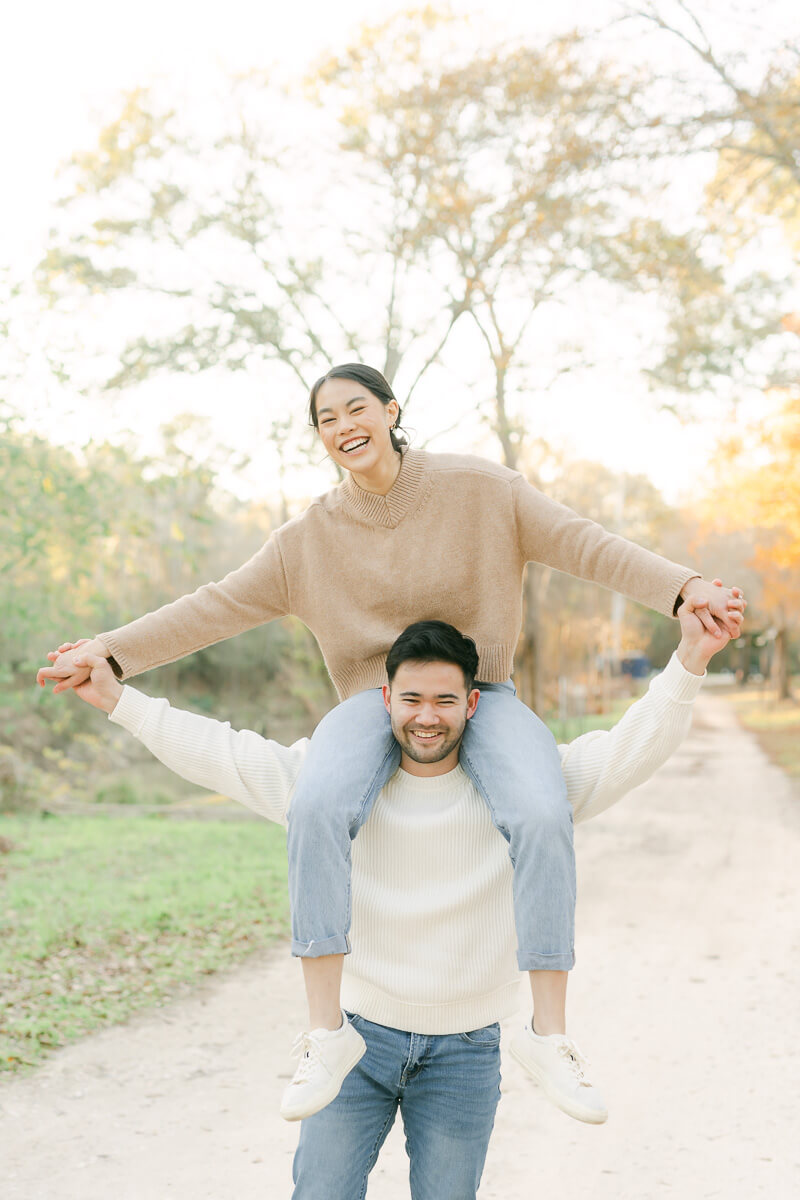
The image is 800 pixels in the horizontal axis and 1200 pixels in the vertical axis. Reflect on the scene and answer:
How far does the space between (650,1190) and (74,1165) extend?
221 cm

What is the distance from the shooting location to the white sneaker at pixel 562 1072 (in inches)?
92.0

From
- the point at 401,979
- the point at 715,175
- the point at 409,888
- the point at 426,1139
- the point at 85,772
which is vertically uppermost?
the point at 715,175

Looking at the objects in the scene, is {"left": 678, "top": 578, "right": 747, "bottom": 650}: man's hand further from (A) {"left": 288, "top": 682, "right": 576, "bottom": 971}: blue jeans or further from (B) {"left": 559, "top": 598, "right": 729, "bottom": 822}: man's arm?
(A) {"left": 288, "top": 682, "right": 576, "bottom": 971}: blue jeans

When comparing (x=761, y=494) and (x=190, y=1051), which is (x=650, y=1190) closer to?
(x=190, y=1051)

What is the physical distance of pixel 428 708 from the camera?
8.60 feet

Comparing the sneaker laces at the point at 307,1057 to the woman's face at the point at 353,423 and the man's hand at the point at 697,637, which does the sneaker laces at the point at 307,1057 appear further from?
the woman's face at the point at 353,423

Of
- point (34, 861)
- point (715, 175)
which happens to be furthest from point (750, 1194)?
point (715, 175)

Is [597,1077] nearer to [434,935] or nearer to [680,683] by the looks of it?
[434,935]

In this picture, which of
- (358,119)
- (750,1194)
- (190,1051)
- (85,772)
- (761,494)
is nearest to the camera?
(750,1194)

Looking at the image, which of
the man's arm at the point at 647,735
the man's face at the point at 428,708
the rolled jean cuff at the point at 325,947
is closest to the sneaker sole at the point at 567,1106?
the rolled jean cuff at the point at 325,947

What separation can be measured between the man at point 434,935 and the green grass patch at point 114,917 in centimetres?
325

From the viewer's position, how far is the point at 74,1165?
A: 425cm

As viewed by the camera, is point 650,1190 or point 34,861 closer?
point 650,1190

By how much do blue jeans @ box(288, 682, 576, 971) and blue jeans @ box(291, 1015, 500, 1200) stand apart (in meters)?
0.36
